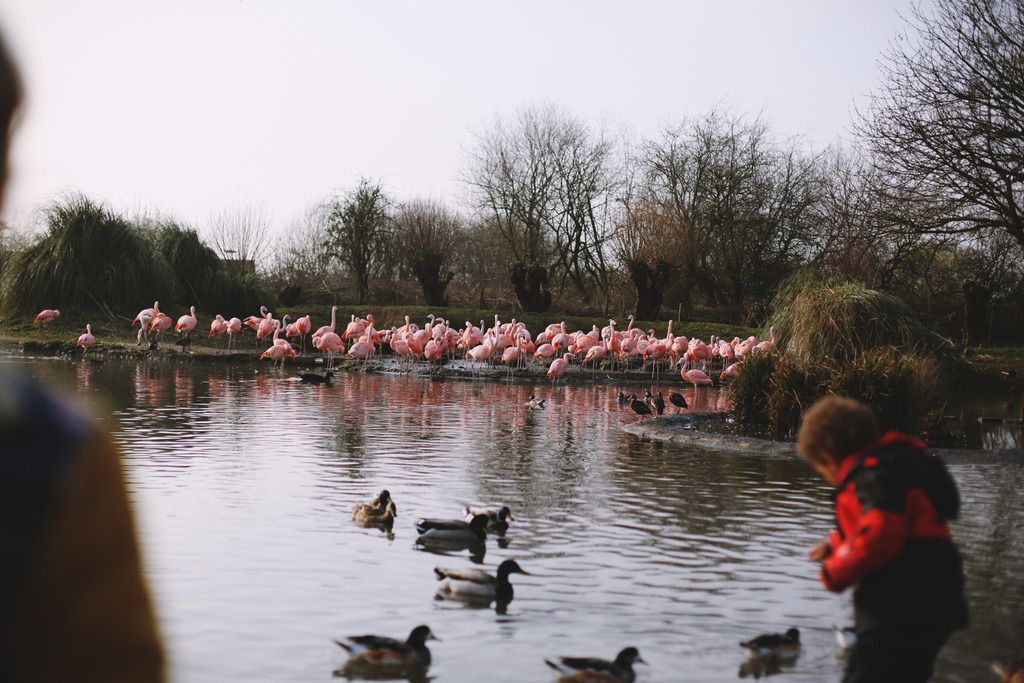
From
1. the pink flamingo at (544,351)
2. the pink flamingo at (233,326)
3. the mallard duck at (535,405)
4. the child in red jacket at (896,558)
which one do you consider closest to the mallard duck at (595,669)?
the child in red jacket at (896,558)

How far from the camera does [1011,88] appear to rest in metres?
19.1

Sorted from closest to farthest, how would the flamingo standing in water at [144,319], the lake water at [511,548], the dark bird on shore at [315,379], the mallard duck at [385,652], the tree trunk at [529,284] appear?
the mallard duck at [385,652] → the lake water at [511,548] → the dark bird on shore at [315,379] → the flamingo standing in water at [144,319] → the tree trunk at [529,284]

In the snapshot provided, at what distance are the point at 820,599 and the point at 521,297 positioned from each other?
40.3 metres

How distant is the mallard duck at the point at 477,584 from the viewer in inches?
268

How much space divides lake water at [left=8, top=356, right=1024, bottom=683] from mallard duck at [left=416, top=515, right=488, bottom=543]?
0.16m

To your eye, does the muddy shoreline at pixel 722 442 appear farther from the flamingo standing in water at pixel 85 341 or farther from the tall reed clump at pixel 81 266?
the tall reed clump at pixel 81 266

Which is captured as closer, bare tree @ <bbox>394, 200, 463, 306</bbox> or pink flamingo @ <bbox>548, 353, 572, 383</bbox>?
pink flamingo @ <bbox>548, 353, 572, 383</bbox>

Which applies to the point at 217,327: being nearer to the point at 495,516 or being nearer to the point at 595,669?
the point at 495,516

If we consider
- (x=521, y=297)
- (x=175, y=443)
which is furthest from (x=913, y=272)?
(x=175, y=443)

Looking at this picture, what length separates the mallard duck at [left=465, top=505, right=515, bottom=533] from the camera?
8609 mm

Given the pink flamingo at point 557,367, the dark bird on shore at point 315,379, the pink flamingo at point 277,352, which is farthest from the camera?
the pink flamingo at point 277,352

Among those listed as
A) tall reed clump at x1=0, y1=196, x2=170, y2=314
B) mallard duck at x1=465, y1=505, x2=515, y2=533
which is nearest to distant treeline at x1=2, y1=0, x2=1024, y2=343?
tall reed clump at x1=0, y1=196, x2=170, y2=314

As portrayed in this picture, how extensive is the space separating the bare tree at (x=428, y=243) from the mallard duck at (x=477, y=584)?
132 feet

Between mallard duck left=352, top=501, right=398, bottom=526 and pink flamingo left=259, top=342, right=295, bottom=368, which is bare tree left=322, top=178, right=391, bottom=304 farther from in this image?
mallard duck left=352, top=501, right=398, bottom=526
